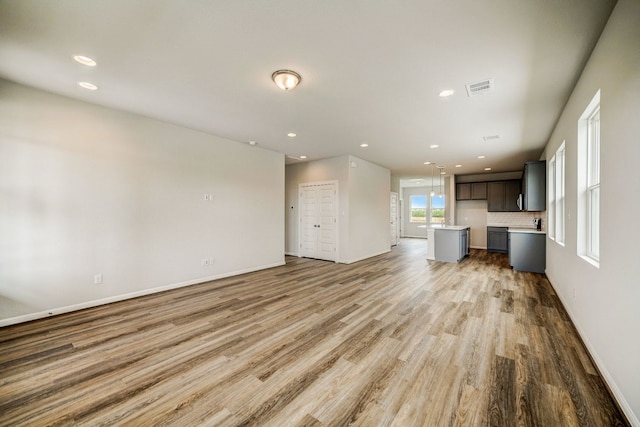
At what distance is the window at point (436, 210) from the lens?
12383 millimetres

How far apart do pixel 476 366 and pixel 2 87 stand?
234 inches

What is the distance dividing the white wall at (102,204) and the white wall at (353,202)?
2.53 meters

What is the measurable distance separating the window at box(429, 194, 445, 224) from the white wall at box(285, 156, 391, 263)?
5.00 m

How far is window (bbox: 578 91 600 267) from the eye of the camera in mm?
2631

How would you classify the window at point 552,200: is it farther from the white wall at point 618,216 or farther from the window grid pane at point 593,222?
the white wall at point 618,216

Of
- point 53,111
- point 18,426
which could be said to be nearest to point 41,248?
point 53,111

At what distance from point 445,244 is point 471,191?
149 inches

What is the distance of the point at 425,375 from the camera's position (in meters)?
2.06

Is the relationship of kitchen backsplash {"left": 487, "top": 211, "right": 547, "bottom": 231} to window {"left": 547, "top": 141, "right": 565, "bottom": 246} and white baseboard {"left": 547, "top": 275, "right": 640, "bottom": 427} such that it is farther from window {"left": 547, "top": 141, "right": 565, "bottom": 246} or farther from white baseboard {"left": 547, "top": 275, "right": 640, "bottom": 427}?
white baseboard {"left": 547, "top": 275, "right": 640, "bottom": 427}

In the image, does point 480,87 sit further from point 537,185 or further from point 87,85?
point 87,85

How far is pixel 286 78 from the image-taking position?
270 cm

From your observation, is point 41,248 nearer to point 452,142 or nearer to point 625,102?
point 625,102

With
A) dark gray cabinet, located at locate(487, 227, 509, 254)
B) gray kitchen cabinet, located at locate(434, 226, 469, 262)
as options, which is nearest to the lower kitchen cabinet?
gray kitchen cabinet, located at locate(434, 226, 469, 262)

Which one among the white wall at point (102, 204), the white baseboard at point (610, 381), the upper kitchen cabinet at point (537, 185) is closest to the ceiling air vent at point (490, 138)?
the upper kitchen cabinet at point (537, 185)
